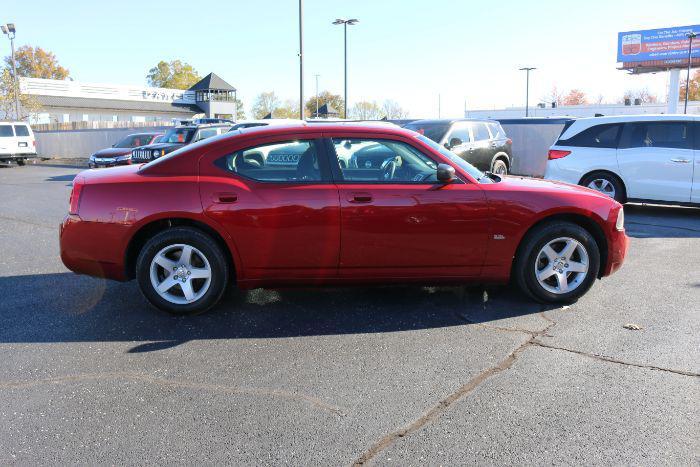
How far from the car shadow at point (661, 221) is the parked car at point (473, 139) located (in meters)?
2.88

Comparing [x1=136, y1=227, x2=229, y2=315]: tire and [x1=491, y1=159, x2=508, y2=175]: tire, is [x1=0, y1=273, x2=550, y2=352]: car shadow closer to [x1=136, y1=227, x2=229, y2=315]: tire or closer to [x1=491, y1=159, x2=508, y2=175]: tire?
[x1=136, y1=227, x2=229, y2=315]: tire

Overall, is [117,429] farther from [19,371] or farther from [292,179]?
[292,179]

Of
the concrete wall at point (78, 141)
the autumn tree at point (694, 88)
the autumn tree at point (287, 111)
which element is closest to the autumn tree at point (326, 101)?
the autumn tree at point (287, 111)

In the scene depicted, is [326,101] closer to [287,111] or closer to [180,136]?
[287,111]

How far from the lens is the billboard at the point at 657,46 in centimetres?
7031

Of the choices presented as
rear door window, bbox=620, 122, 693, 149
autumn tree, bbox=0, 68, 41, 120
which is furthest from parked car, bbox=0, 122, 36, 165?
rear door window, bbox=620, 122, 693, 149

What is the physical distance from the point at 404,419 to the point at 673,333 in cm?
248

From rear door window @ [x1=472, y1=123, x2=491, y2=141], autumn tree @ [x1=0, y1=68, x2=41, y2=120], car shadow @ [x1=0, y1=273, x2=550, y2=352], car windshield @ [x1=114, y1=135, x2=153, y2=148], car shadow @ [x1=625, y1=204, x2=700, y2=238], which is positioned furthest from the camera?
autumn tree @ [x1=0, y1=68, x2=41, y2=120]

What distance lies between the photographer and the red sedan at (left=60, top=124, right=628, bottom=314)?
4.86 metres

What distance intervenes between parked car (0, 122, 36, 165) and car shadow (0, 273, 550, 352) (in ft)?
75.2

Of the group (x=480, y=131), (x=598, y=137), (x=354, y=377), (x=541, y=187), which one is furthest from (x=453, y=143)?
(x=354, y=377)

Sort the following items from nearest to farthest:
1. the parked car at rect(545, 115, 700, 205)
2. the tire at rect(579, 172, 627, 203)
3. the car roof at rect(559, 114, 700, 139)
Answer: the parked car at rect(545, 115, 700, 205), the car roof at rect(559, 114, 700, 139), the tire at rect(579, 172, 627, 203)

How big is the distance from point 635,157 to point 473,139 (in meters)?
4.08

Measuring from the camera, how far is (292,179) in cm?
Result: 494
